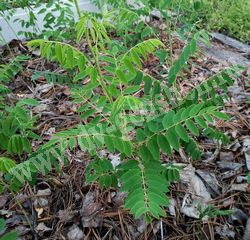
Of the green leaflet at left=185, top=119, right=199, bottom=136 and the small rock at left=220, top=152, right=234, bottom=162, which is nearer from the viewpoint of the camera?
the green leaflet at left=185, top=119, right=199, bottom=136

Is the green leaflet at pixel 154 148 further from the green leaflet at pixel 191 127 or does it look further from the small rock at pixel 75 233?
the small rock at pixel 75 233

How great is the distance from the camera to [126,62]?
1.27 meters

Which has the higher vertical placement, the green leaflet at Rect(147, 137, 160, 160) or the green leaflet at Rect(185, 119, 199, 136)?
the green leaflet at Rect(185, 119, 199, 136)

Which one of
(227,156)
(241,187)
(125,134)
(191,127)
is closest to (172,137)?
(191,127)

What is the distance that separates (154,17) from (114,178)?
288cm

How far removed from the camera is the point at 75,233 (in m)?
1.60

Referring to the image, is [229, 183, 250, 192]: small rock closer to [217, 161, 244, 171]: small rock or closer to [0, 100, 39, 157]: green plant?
[217, 161, 244, 171]: small rock

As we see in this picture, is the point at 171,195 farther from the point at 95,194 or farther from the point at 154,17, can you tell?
the point at 154,17

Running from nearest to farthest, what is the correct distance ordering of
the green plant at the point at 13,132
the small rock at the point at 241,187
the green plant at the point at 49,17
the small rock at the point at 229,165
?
the green plant at the point at 13,132
the small rock at the point at 241,187
the small rock at the point at 229,165
the green plant at the point at 49,17

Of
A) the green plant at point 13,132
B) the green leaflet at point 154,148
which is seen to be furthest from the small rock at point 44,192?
the green leaflet at point 154,148

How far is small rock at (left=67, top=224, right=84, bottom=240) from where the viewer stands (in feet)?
5.20

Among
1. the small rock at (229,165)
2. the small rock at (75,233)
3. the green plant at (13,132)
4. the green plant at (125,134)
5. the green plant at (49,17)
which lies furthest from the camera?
the green plant at (49,17)

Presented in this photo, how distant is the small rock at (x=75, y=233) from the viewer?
159 centimetres

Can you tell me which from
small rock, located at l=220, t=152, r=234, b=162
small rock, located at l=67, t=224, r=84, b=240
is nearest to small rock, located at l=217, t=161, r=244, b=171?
small rock, located at l=220, t=152, r=234, b=162
